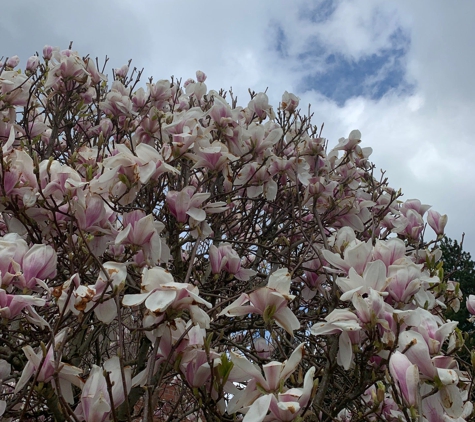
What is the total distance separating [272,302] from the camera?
1.20 metres

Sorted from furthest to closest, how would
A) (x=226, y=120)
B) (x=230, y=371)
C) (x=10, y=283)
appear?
(x=226, y=120), (x=10, y=283), (x=230, y=371)

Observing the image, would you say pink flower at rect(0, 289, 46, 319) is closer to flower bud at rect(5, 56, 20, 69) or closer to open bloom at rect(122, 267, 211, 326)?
open bloom at rect(122, 267, 211, 326)

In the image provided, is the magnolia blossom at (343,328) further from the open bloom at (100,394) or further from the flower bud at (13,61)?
the flower bud at (13,61)

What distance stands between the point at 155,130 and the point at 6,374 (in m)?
1.35

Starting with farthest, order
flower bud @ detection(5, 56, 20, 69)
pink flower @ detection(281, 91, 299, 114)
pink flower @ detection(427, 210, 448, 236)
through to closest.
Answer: flower bud @ detection(5, 56, 20, 69)
pink flower @ detection(281, 91, 299, 114)
pink flower @ detection(427, 210, 448, 236)

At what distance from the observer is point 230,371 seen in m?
1.13

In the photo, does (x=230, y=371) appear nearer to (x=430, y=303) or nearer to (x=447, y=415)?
(x=447, y=415)

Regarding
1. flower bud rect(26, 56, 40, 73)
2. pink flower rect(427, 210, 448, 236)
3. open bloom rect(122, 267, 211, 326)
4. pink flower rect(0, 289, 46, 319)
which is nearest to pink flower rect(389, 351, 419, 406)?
open bloom rect(122, 267, 211, 326)

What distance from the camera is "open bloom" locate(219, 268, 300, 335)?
1.18 metres

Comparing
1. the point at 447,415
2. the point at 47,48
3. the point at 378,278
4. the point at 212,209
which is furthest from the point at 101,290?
the point at 47,48

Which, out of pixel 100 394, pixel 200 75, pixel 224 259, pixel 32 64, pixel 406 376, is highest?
pixel 200 75

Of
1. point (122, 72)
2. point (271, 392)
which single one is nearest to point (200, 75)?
point (122, 72)

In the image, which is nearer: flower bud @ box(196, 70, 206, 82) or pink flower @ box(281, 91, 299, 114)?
pink flower @ box(281, 91, 299, 114)

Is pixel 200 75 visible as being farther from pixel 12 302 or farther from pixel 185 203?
pixel 12 302
